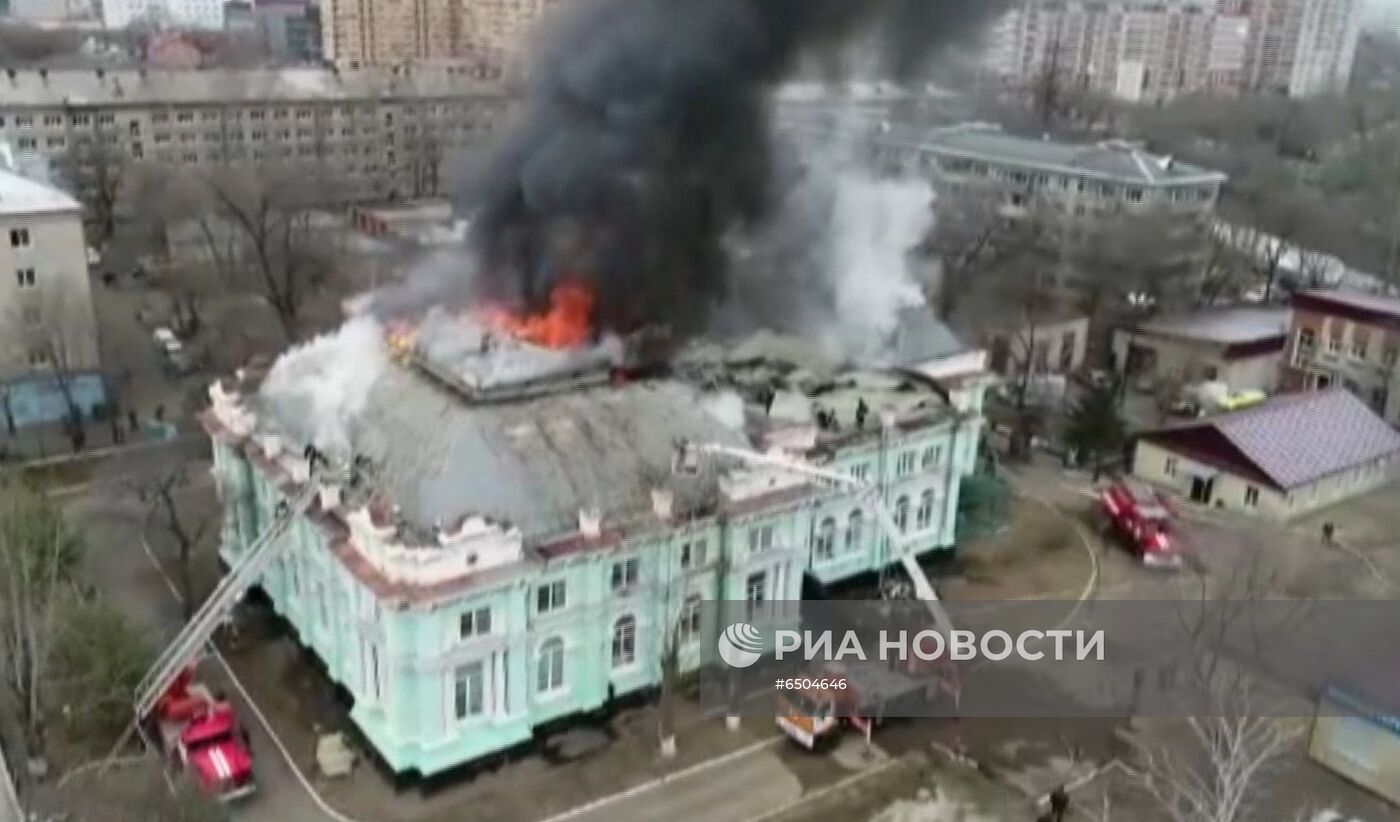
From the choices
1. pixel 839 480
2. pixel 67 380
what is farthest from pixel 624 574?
pixel 67 380

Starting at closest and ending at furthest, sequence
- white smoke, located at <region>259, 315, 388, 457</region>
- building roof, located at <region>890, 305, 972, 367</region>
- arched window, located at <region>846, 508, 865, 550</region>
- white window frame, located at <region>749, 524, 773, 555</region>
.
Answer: white window frame, located at <region>749, 524, 773, 555</region>, white smoke, located at <region>259, 315, 388, 457</region>, arched window, located at <region>846, 508, 865, 550</region>, building roof, located at <region>890, 305, 972, 367</region>

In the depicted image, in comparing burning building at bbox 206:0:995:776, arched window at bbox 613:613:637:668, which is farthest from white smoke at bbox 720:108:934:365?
arched window at bbox 613:613:637:668

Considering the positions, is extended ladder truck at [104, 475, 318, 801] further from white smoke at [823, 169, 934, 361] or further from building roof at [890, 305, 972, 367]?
building roof at [890, 305, 972, 367]

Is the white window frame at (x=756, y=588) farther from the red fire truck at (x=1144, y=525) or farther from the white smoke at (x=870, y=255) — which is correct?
the red fire truck at (x=1144, y=525)

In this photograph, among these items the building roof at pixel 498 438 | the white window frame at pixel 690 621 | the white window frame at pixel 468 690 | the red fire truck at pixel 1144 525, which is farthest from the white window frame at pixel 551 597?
the red fire truck at pixel 1144 525

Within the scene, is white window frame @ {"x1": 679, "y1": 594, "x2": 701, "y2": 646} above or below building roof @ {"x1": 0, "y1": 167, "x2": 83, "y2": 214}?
below

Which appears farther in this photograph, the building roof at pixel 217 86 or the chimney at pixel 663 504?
the building roof at pixel 217 86
